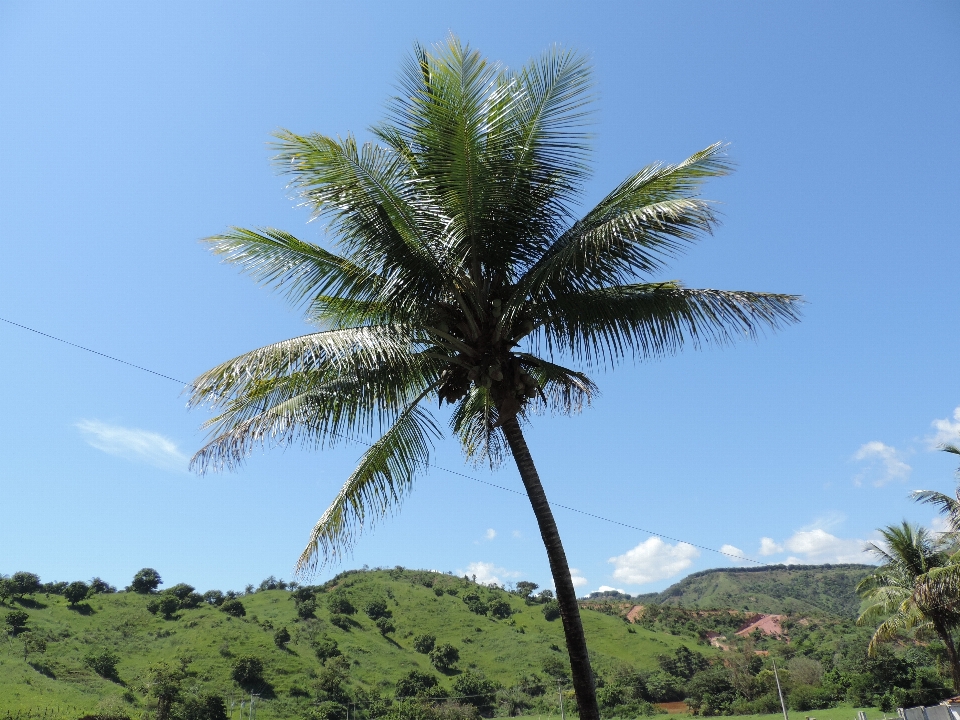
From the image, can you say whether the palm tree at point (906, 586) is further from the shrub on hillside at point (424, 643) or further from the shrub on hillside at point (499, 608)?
the shrub on hillside at point (499, 608)

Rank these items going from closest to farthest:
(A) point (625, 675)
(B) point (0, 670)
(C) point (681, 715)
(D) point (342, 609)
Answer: (B) point (0, 670)
(C) point (681, 715)
(A) point (625, 675)
(D) point (342, 609)

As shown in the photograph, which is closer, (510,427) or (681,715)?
(510,427)

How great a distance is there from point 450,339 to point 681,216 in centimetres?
237

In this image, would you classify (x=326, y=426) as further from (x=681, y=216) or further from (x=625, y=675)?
(x=625, y=675)

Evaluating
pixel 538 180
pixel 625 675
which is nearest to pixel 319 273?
pixel 538 180

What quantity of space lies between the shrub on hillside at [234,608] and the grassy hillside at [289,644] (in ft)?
3.20

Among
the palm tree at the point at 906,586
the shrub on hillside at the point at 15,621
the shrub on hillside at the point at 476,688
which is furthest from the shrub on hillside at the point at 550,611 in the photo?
the palm tree at the point at 906,586

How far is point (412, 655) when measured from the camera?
75.3 m

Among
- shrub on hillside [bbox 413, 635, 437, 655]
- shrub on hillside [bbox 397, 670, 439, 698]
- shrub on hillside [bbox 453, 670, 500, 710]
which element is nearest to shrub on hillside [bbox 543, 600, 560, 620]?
shrub on hillside [bbox 413, 635, 437, 655]

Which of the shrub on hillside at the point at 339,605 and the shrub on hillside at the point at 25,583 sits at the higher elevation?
the shrub on hillside at the point at 25,583

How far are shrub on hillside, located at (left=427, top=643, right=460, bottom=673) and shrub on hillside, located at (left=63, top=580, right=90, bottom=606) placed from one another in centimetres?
3585

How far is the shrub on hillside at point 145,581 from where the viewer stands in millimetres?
77125

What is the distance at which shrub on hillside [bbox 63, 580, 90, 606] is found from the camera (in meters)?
67.5

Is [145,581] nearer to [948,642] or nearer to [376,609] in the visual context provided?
[376,609]
